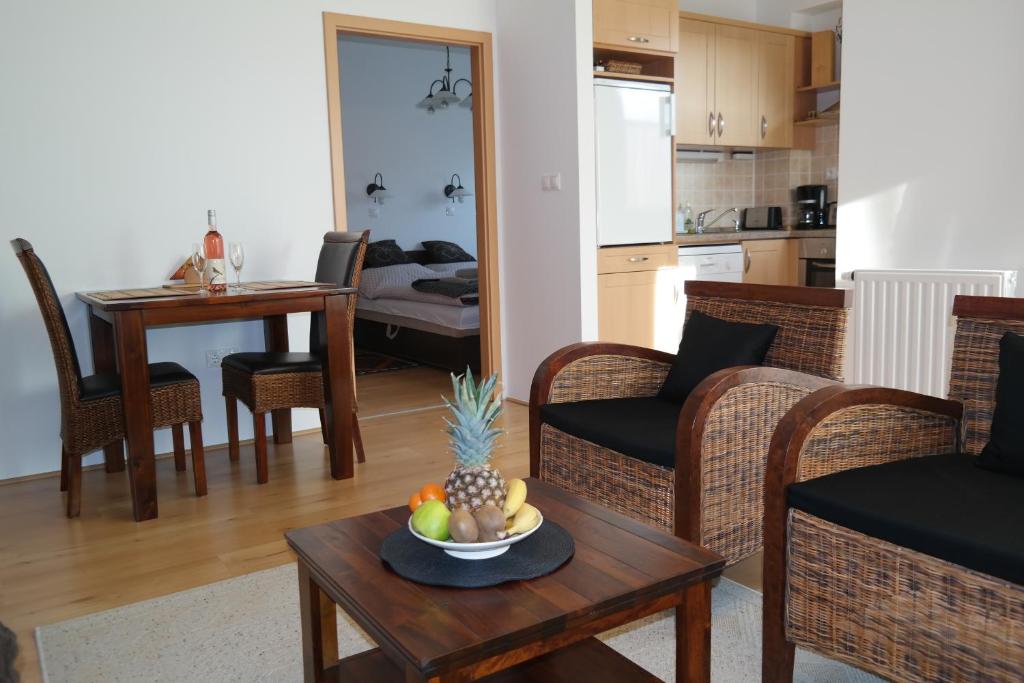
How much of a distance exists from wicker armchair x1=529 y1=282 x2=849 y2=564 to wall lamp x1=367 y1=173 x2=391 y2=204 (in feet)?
17.1

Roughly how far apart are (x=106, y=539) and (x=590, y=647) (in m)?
1.98

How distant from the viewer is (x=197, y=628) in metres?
2.26

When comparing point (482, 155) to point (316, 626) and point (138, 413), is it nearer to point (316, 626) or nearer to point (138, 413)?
point (138, 413)

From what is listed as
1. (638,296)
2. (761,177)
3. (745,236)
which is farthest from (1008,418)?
(761,177)

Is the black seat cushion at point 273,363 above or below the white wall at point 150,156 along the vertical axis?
below

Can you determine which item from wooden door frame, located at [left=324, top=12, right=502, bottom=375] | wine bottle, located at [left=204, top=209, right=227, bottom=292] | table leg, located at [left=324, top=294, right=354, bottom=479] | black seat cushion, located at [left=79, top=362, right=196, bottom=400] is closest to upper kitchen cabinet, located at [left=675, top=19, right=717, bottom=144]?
wooden door frame, located at [left=324, top=12, right=502, bottom=375]

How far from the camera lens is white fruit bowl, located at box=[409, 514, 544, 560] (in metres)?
1.47

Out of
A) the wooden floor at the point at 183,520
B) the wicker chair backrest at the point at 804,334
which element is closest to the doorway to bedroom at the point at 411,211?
the wooden floor at the point at 183,520

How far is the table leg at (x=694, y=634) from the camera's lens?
151 centimetres

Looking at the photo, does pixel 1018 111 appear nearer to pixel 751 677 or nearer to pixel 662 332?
pixel 662 332

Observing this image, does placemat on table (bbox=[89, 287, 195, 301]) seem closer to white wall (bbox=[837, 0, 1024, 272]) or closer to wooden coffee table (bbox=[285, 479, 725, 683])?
wooden coffee table (bbox=[285, 479, 725, 683])

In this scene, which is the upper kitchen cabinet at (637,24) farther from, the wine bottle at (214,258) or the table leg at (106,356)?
the table leg at (106,356)

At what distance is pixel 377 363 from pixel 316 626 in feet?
15.9

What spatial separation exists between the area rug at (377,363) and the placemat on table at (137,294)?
A: 8.30 ft
